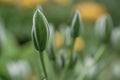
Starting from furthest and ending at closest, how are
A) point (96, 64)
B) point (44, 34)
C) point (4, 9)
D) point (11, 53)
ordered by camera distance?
point (4, 9)
point (11, 53)
point (96, 64)
point (44, 34)

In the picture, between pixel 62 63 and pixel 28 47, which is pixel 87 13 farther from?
pixel 62 63

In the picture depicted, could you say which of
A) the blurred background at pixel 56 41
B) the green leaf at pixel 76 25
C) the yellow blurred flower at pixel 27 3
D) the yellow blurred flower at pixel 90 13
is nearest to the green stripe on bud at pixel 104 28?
the blurred background at pixel 56 41

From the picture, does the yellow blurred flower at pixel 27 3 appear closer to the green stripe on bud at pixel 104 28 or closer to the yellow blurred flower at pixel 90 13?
the yellow blurred flower at pixel 90 13

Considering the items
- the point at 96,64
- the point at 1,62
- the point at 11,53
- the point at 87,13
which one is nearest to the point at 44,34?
the point at 96,64

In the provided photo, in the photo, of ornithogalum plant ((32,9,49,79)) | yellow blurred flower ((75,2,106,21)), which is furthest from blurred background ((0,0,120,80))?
ornithogalum plant ((32,9,49,79))

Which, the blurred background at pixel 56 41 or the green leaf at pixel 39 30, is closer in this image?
the green leaf at pixel 39 30

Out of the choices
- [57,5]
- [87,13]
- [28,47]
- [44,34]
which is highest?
[57,5]

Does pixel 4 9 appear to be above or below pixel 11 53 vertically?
above
